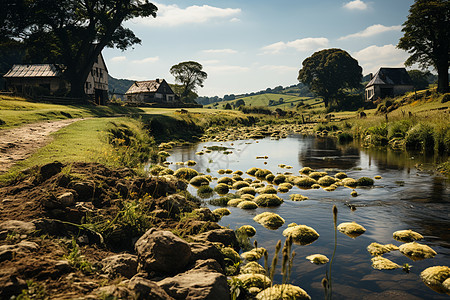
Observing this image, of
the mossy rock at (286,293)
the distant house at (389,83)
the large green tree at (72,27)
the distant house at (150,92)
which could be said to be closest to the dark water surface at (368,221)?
the mossy rock at (286,293)

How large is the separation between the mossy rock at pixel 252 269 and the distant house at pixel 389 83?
69827mm

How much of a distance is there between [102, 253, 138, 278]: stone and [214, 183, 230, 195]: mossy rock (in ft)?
20.5

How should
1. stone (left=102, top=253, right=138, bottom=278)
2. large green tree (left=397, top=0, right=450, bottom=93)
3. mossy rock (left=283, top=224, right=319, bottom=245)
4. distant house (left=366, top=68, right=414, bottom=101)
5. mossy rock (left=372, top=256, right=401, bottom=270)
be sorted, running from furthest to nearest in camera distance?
distant house (left=366, top=68, right=414, bottom=101)
large green tree (left=397, top=0, right=450, bottom=93)
mossy rock (left=283, top=224, right=319, bottom=245)
mossy rock (left=372, top=256, right=401, bottom=270)
stone (left=102, top=253, right=138, bottom=278)

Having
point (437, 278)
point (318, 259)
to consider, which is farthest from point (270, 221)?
point (437, 278)

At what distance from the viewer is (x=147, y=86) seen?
74875 mm

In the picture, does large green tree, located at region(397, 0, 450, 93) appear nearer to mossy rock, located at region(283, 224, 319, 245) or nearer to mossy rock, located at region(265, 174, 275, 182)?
mossy rock, located at region(265, 174, 275, 182)

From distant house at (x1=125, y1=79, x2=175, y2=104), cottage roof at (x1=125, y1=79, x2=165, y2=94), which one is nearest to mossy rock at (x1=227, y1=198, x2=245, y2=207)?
distant house at (x1=125, y1=79, x2=175, y2=104)

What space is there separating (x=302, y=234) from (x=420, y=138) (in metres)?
15.9

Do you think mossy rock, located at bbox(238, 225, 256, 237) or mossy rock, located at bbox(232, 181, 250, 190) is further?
mossy rock, located at bbox(232, 181, 250, 190)

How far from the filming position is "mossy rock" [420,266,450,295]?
15.7 feet

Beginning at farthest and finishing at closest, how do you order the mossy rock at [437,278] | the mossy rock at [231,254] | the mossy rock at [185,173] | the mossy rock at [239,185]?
the mossy rock at [185,173]
the mossy rock at [239,185]
the mossy rock at [231,254]
the mossy rock at [437,278]

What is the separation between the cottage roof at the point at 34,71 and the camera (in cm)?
4470

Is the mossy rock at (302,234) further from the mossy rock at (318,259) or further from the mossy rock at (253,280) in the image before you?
the mossy rock at (253,280)

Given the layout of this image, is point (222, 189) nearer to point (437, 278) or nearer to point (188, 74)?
point (437, 278)
